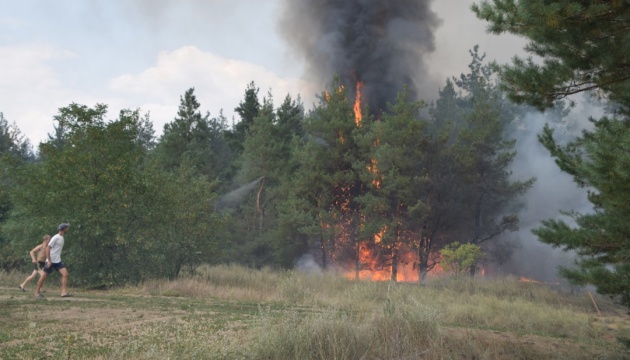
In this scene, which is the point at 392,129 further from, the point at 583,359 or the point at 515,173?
the point at 583,359

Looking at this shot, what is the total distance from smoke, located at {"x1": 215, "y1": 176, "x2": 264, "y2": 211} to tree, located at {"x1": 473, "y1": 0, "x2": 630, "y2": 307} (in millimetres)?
29777

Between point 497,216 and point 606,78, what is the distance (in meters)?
29.1

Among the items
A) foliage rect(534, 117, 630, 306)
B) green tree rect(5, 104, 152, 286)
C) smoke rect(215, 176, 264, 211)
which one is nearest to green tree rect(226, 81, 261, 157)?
smoke rect(215, 176, 264, 211)

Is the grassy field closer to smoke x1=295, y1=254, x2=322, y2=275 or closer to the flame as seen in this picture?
smoke x1=295, y1=254, x2=322, y2=275

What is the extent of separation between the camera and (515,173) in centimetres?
4319

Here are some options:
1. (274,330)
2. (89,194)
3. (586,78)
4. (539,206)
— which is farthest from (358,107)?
(274,330)

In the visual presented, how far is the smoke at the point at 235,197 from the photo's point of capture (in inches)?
1516

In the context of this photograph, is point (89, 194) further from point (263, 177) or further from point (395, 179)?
point (263, 177)

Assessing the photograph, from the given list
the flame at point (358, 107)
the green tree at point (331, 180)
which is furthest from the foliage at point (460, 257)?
the flame at point (358, 107)

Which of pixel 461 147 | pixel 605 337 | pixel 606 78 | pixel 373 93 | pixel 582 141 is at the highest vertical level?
pixel 373 93

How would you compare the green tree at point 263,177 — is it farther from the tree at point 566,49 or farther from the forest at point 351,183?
the tree at point 566,49

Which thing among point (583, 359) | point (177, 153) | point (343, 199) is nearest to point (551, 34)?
point (583, 359)

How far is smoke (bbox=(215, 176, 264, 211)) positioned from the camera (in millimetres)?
38500

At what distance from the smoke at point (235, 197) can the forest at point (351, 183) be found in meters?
0.11
